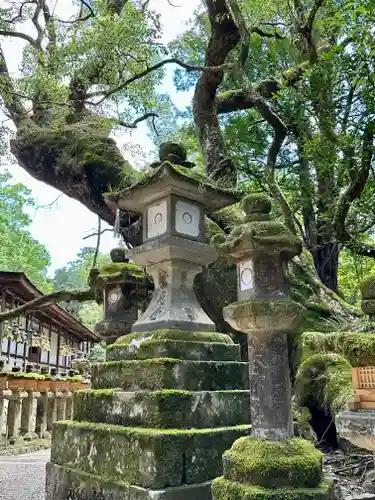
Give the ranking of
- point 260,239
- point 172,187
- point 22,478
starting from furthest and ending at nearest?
point 22,478, point 172,187, point 260,239

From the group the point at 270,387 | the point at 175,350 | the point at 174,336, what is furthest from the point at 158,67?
the point at 270,387

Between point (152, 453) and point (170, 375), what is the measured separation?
2.20ft

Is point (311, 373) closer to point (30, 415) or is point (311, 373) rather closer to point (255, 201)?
point (255, 201)

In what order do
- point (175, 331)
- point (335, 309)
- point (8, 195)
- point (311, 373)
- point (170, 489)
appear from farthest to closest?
point (8, 195), point (335, 309), point (311, 373), point (175, 331), point (170, 489)

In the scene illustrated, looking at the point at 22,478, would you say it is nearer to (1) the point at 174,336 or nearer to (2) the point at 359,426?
(1) the point at 174,336

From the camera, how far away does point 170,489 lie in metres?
3.43

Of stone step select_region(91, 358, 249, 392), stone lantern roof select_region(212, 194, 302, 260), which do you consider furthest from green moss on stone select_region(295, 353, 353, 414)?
stone lantern roof select_region(212, 194, 302, 260)

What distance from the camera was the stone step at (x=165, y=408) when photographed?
12.3ft

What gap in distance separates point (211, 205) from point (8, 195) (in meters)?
27.1

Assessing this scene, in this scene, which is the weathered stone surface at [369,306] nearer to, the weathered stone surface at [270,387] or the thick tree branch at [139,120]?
the weathered stone surface at [270,387]

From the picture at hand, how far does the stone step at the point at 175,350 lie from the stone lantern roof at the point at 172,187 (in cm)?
158

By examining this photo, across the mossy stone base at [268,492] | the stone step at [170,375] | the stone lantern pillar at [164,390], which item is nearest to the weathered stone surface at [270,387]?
the mossy stone base at [268,492]

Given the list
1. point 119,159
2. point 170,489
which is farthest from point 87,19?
point 170,489

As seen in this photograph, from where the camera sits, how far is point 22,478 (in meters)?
6.43
